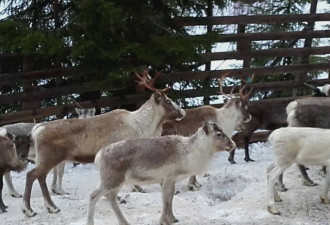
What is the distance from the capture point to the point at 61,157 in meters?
7.26

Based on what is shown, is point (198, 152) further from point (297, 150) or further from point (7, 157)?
point (7, 157)

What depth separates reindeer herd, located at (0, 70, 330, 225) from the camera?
6.46 metres

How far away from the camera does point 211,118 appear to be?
28.9 feet

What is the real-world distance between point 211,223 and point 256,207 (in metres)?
0.73

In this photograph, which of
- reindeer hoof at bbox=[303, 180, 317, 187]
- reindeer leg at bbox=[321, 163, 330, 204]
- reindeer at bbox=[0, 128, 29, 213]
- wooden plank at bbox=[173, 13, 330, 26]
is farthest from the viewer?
wooden plank at bbox=[173, 13, 330, 26]

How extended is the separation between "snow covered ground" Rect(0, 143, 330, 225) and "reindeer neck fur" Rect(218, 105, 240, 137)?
654mm

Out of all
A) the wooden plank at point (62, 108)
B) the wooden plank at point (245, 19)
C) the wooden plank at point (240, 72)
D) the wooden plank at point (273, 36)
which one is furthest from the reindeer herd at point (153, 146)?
the wooden plank at point (273, 36)

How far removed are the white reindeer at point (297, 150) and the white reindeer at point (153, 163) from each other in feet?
→ 2.60

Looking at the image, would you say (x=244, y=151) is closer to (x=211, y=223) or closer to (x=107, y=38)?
(x=107, y=38)

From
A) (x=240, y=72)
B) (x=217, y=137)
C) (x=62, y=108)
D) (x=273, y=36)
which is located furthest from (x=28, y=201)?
(x=273, y=36)

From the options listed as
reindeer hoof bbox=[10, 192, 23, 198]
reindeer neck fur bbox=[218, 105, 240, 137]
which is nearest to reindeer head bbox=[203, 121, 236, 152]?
reindeer neck fur bbox=[218, 105, 240, 137]

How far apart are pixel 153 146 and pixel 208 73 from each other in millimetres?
4876

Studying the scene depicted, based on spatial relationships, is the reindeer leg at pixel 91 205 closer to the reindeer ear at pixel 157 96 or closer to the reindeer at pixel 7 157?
→ the reindeer at pixel 7 157

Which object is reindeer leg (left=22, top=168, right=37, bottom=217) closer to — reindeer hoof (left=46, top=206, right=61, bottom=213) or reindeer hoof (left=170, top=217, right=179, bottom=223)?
reindeer hoof (left=46, top=206, right=61, bottom=213)
